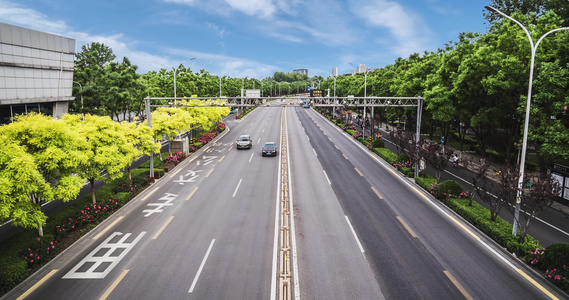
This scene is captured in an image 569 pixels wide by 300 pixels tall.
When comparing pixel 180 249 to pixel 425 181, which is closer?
pixel 180 249

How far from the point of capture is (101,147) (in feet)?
63.1

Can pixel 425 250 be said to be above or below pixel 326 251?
above

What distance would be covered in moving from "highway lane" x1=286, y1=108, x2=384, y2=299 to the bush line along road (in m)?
0.06

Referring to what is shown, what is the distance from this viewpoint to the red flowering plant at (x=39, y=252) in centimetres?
1382

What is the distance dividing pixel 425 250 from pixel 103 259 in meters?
14.6

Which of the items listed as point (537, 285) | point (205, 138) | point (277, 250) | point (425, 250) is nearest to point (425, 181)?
point (425, 250)

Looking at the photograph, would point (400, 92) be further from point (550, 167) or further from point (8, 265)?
point (8, 265)

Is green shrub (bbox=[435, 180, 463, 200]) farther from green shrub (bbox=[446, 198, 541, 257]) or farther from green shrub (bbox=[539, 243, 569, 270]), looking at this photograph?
green shrub (bbox=[539, 243, 569, 270])

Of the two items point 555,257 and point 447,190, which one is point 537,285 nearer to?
point 555,257

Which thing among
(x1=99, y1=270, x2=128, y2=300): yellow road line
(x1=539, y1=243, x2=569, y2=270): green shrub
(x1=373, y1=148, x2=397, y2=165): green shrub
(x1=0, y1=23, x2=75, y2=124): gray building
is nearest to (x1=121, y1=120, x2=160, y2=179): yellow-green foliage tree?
(x1=99, y1=270, x2=128, y2=300): yellow road line

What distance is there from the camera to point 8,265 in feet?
42.6

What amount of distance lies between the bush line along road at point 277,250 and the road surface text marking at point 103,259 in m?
0.05

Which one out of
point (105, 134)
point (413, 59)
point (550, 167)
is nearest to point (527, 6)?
point (413, 59)

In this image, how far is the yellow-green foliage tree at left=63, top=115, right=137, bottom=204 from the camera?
18.5 m
